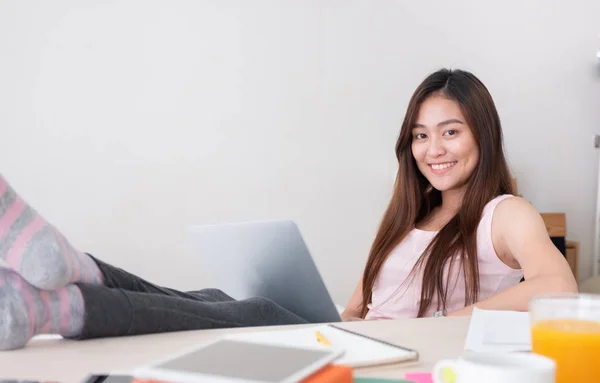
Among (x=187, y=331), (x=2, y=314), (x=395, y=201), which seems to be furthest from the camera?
(x=395, y=201)

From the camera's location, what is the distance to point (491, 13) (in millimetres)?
3139

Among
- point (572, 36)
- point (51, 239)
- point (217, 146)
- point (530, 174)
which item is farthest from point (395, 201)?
point (572, 36)

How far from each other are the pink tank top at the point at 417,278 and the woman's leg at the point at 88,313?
63 cm

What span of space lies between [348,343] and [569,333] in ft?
0.88

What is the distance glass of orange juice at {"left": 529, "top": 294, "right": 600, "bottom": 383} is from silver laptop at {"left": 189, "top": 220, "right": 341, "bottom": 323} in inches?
19.6

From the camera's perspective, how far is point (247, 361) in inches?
21.0

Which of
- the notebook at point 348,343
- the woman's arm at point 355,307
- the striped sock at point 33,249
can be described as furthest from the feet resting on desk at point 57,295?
the woman's arm at point 355,307

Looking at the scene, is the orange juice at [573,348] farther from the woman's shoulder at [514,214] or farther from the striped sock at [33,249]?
the woman's shoulder at [514,214]

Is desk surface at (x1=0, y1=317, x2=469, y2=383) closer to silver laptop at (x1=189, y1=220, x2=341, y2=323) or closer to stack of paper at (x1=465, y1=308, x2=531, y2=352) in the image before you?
stack of paper at (x1=465, y1=308, x2=531, y2=352)

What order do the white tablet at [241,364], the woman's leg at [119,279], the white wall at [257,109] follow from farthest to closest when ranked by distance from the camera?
1. the white wall at [257,109]
2. the woman's leg at [119,279]
3. the white tablet at [241,364]

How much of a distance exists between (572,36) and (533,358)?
294 centimetres

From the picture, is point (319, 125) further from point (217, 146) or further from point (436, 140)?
point (436, 140)

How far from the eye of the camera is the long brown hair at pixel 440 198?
150cm

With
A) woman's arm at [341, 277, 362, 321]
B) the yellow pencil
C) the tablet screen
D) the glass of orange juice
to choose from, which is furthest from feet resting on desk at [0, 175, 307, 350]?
woman's arm at [341, 277, 362, 321]
